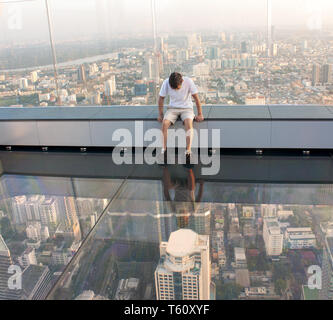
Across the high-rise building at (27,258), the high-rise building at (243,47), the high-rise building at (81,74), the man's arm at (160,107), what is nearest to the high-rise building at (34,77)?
the high-rise building at (81,74)

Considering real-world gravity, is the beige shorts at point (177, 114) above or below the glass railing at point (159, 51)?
below

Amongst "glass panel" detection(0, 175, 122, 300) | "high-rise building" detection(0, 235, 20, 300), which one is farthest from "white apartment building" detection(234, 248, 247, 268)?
"high-rise building" detection(0, 235, 20, 300)

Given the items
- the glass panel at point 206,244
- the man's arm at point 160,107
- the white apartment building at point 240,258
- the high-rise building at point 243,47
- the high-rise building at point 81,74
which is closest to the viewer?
the glass panel at point 206,244

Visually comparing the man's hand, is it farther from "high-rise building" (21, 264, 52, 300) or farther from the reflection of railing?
"high-rise building" (21, 264, 52, 300)

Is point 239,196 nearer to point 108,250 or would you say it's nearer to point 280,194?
point 280,194

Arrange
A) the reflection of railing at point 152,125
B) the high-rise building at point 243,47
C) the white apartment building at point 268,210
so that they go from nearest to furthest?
the white apartment building at point 268,210 < the reflection of railing at point 152,125 < the high-rise building at point 243,47

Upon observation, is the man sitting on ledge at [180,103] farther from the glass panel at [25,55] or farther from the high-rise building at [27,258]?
the high-rise building at [27,258]

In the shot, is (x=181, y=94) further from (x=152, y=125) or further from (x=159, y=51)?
(x=159, y=51)

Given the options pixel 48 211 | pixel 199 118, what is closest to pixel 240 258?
pixel 48 211
